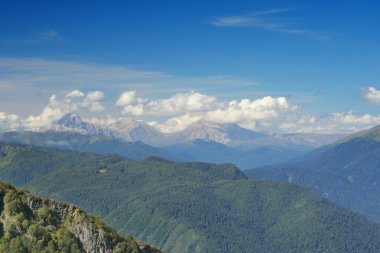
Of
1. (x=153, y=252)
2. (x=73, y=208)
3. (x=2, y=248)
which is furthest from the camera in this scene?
(x=153, y=252)

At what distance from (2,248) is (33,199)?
654 inches

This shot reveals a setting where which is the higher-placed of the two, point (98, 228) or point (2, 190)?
point (2, 190)

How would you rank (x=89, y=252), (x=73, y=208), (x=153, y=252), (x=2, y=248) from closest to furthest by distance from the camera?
Result: (x=2, y=248) < (x=89, y=252) < (x=73, y=208) < (x=153, y=252)

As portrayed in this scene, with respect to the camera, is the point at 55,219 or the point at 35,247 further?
the point at 55,219

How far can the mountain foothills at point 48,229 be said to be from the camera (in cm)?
13125

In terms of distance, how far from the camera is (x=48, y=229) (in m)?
137

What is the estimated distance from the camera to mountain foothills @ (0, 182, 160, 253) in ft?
431

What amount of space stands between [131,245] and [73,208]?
16.2 m

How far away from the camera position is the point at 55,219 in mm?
140750

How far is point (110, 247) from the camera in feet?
468

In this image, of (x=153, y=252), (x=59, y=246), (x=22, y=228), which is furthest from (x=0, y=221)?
(x=153, y=252)

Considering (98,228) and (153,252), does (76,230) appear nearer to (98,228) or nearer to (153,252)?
(98,228)

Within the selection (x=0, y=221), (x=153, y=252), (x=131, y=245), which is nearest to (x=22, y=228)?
(x=0, y=221)

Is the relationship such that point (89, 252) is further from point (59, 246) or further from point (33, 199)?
point (33, 199)
